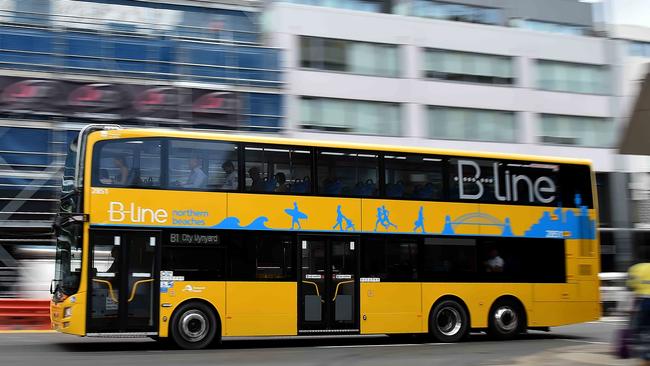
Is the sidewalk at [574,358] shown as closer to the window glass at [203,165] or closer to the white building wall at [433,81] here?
the window glass at [203,165]

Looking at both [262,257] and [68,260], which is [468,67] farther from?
[68,260]

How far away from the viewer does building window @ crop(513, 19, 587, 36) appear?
4166 centimetres

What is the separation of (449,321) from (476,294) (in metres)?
0.84

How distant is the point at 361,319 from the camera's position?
14.8 metres

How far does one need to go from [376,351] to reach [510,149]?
89.5 feet

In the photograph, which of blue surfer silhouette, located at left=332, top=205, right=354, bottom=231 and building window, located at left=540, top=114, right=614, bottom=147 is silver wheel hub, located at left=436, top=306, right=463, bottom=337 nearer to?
blue surfer silhouette, located at left=332, top=205, right=354, bottom=231

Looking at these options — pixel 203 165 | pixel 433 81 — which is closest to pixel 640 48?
pixel 433 81

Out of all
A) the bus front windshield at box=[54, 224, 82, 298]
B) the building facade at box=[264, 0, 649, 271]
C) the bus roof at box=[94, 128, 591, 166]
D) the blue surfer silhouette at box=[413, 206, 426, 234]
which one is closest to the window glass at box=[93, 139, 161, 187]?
the bus roof at box=[94, 128, 591, 166]

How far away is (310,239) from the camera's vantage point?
47.4 ft

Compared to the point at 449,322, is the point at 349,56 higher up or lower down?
higher up

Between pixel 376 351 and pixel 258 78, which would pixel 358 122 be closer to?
pixel 258 78

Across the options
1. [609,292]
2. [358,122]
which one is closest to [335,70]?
[358,122]

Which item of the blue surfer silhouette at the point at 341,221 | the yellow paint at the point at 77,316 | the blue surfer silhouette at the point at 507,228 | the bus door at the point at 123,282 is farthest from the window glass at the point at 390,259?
the yellow paint at the point at 77,316

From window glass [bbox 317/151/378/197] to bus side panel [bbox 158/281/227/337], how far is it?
2702 millimetres
